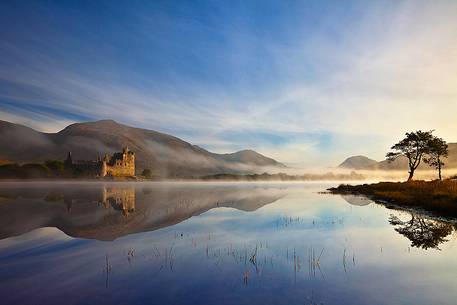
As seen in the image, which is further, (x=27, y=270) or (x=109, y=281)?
(x=27, y=270)

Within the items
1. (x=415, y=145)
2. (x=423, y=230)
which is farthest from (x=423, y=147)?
(x=423, y=230)

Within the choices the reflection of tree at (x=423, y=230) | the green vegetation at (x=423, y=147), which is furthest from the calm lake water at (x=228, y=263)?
the green vegetation at (x=423, y=147)

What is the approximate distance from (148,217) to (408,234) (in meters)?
21.5

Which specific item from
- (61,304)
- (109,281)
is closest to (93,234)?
(109,281)

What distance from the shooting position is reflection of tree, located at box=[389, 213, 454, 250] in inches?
678

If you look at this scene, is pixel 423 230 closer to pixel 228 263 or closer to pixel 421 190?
pixel 228 263

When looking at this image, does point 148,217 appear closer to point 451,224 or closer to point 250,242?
point 250,242

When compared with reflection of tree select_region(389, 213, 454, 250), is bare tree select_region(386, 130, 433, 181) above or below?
above

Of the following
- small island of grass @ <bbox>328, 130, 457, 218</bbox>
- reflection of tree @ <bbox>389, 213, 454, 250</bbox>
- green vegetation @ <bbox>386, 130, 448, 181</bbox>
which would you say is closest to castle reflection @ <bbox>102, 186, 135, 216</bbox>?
reflection of tree @ <bbox>389, 213, 454, 250</bbox>

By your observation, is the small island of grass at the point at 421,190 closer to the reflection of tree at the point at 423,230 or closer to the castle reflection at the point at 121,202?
the reflection of tree at the point at 423,230

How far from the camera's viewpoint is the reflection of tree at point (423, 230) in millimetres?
17219

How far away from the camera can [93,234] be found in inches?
813

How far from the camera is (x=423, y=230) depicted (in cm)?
2106

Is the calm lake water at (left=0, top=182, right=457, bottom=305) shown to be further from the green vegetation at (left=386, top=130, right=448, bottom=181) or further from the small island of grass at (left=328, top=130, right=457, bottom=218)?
the green vegetation at (left=386, top=130, right=448, bottom=181)
